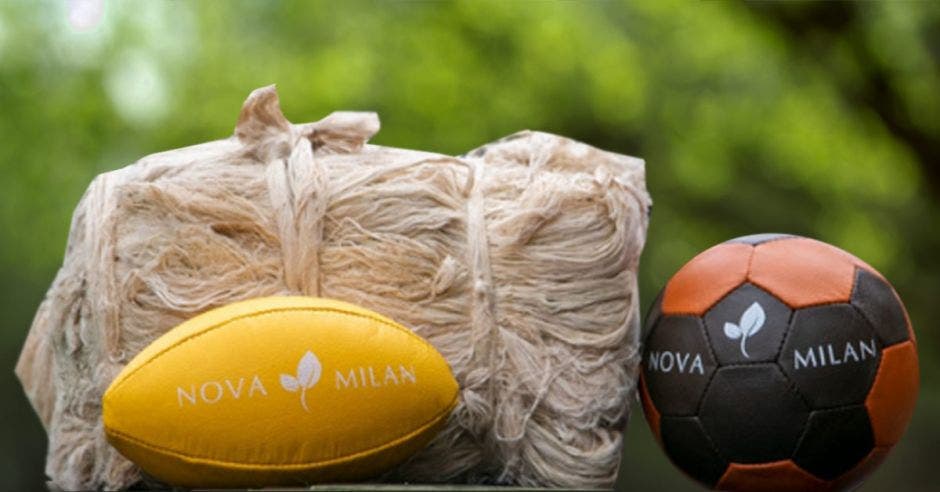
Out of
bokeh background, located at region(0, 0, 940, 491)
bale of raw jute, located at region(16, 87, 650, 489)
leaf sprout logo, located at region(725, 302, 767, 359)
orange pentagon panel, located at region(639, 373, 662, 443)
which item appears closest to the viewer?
bale of raw jute, located at region(16, 87, 650, 489)

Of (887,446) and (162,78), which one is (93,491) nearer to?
(887,446)

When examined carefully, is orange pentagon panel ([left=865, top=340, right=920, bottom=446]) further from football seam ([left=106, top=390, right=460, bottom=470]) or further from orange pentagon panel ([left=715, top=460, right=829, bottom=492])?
football seam ([left=106, top=390, right=460, bottom=470])

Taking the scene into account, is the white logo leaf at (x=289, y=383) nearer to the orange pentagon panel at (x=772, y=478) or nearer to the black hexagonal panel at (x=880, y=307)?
the orange pentagon panel at (x=772, y=478)

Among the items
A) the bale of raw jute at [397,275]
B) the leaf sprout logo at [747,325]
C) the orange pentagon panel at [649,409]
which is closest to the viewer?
the bale of raw jute at [397,275]

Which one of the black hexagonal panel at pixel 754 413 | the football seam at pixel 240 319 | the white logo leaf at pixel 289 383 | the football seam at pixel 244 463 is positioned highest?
the football seam at pixel 240 319

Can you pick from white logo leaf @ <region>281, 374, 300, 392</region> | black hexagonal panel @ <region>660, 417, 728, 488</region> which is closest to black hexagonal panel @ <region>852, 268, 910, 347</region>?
black hexagonal panel @ <region>660, 417, 728, 488</region>

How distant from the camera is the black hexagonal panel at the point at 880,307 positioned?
284 cm

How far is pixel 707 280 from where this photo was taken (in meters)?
2.91

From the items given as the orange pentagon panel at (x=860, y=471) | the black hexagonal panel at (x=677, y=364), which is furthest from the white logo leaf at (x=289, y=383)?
the orange pentagon panel at (x=860, y=471)

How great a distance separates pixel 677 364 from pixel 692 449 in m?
0.19

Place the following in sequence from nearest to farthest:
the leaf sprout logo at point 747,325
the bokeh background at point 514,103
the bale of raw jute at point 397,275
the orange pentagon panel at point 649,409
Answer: the bale of raw jute at point 397,275
the leaf sprout logo at point 747,325
the orange pentagon panel at point 649,409
the bokeh background at point 514,103

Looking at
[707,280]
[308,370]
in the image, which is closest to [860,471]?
[707,280]

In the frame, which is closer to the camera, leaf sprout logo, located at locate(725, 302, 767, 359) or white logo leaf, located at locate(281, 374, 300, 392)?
white logo leaf, located at locate(281, 374, 300, 392)

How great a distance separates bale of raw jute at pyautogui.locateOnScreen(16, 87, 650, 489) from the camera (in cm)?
269
